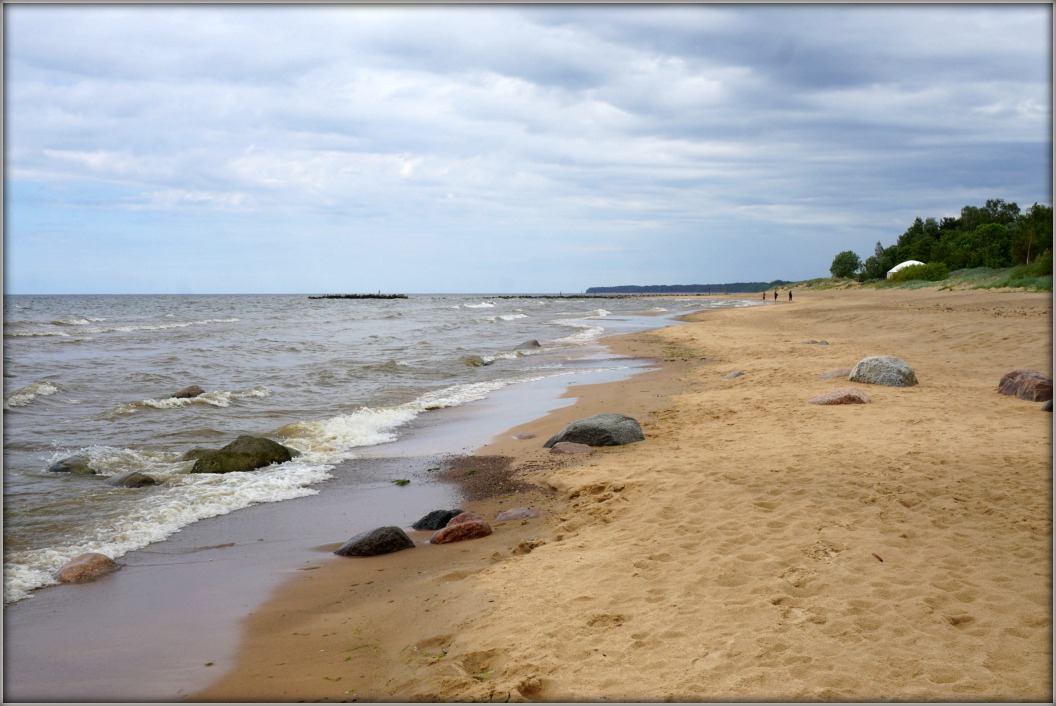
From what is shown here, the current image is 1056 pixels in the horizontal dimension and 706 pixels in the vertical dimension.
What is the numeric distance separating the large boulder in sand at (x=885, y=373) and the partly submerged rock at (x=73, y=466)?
13.4 metres

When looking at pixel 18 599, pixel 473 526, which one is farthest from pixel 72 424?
pixel 473 526

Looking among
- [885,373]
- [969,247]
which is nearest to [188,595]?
[885,373]

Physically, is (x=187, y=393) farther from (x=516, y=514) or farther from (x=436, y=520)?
(x=516, y=514)

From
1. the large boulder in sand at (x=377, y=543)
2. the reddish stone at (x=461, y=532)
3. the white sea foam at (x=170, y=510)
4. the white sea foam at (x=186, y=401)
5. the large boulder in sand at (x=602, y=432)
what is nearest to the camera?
the white sea foam at (x=170, y=510)

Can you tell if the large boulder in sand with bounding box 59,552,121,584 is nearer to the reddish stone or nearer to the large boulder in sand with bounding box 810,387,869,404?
the reddish stone

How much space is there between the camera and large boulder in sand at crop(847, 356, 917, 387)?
1294cm

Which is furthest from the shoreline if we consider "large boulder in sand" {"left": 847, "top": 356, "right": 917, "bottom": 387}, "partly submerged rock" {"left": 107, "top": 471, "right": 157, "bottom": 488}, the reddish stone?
"large boulder in sand" {"left": 847, "top": 356, "right": 917, "bottom": 387}

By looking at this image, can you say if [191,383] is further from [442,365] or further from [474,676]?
[474,676]

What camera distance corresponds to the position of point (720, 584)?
5117 mm

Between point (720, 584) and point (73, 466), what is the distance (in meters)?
9.74

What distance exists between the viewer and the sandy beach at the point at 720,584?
156 inches

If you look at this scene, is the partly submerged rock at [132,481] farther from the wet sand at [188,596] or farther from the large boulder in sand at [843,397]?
the large boulder in sand at [843,397]

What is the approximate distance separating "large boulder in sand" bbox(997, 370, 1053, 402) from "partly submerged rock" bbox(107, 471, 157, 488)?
44.3ft

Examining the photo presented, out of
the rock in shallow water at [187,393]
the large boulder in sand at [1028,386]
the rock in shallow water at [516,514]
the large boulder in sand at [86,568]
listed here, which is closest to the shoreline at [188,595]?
the large boulder in sand at [86,568]
